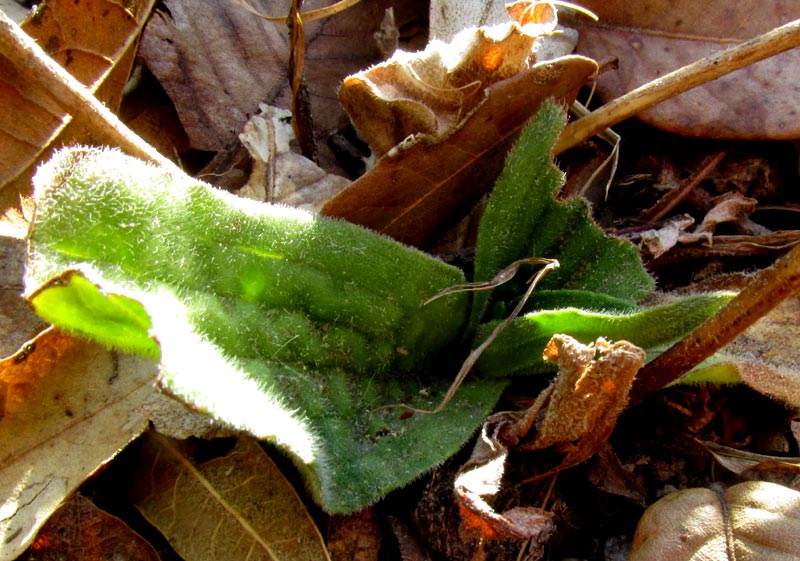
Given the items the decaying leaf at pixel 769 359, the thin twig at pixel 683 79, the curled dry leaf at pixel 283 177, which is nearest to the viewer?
the decaying leaf at pixel 769 359

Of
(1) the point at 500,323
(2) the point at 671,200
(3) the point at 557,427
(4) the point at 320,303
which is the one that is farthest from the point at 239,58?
(3) the point at 557,427

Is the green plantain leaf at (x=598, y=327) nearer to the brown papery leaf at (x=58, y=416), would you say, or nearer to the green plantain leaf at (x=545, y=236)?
the green plantain leaf at (x=545, y=236)

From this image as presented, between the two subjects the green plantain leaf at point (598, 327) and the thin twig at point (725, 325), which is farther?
the green plantain leaf at point (598, 327)

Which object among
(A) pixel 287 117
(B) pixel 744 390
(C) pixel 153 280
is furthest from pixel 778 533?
(A) pixel 287 117

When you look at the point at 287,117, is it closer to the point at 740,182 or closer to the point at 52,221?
the point at 52,221

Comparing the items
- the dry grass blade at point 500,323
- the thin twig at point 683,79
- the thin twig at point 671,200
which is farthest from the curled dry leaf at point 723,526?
the thin twig at point 683,79

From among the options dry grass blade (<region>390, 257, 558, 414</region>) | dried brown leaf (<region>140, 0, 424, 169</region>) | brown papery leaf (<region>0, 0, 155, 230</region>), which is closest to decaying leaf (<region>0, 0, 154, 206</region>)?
brown papery leaf (<region>0, 0, 155, 230</region>)

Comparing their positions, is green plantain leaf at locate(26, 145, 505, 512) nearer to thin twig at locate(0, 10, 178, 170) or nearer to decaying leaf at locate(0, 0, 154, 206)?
thin twig at locate(0, 10, 178, 170)
